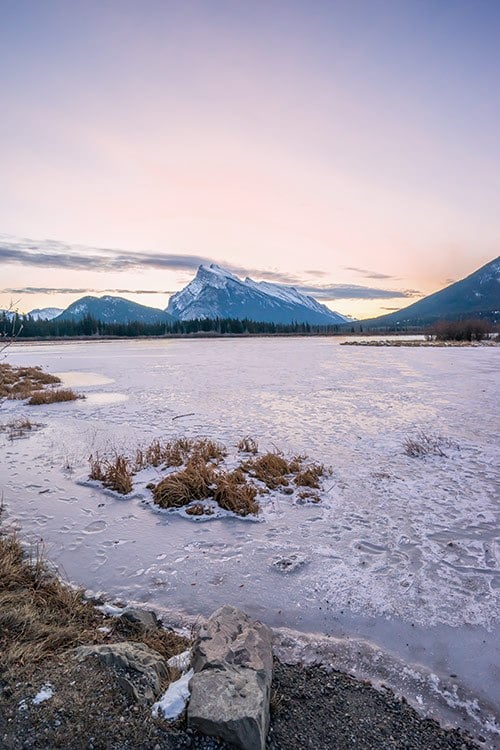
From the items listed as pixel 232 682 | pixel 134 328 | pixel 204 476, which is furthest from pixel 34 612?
pixel 134 328

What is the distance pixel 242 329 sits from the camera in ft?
575

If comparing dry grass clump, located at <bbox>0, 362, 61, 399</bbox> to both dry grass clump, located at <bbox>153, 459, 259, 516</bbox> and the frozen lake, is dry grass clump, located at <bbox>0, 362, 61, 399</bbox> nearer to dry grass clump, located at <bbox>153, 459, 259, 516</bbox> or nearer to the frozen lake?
the frozen lake

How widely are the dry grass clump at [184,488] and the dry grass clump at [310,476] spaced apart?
6.81 feet

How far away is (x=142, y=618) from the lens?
15.6 ft

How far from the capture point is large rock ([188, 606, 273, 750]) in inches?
115

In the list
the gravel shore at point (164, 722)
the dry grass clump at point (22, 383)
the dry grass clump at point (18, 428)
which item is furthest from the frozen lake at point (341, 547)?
the dry grass clump at point (22, 383)

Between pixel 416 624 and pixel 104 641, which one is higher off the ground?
pixel 104 641

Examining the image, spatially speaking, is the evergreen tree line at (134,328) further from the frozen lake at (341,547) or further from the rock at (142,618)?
the rock at (142,618)

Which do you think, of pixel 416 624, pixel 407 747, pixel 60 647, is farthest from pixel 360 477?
pixel 60 647

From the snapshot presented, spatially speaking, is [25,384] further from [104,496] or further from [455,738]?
[455,738]

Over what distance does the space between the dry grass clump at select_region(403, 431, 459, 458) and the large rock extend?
8740mm

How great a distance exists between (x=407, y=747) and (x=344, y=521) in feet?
15.0

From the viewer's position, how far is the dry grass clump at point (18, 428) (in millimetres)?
14336

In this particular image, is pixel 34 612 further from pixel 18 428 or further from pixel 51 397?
pixel 51 397
